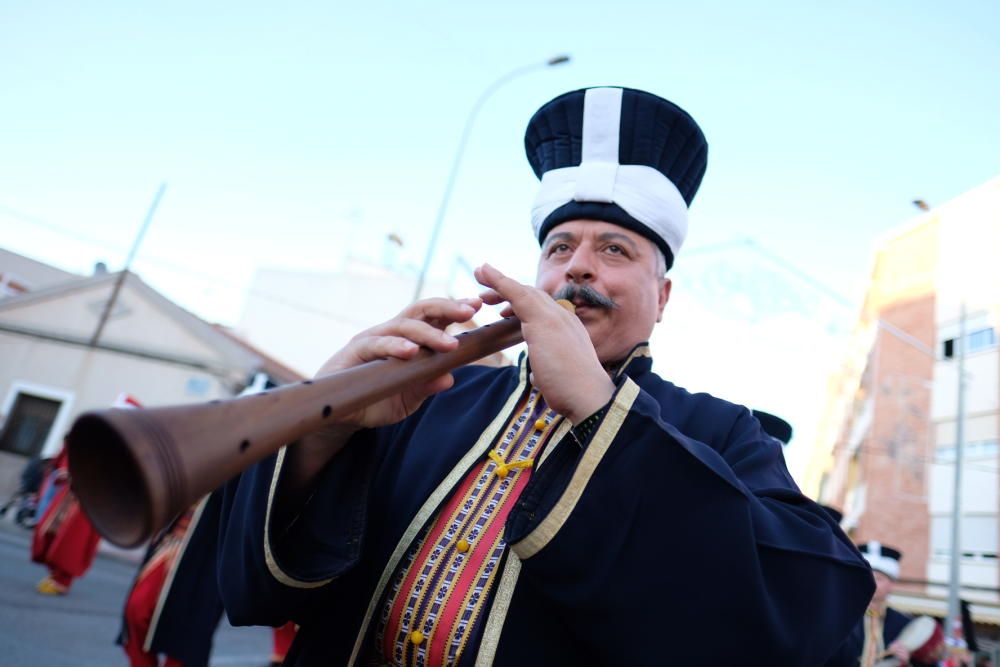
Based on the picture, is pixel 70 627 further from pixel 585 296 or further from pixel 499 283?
Result: pixel 499 283

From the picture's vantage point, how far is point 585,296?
6.16ft

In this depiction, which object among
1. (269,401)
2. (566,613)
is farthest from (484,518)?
(269,401)

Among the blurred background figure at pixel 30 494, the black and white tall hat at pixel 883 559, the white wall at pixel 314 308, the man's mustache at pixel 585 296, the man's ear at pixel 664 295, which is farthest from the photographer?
the white wall at pixel 314 308

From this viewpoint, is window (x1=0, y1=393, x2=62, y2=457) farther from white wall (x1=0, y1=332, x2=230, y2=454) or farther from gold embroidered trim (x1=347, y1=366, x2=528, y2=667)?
gold embroidered trim (x1=347, y1=366, x2=528, y2=667)

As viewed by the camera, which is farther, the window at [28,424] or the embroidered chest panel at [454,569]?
the window at [28,424]

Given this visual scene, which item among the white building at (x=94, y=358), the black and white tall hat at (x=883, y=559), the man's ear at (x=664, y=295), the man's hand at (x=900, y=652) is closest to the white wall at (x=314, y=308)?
the white building at (x=94, y=358)

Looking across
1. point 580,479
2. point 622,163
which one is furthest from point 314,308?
point 580,479

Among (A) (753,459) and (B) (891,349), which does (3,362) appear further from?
(B) (891,349)

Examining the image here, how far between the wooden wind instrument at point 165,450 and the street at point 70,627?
5.15 metres

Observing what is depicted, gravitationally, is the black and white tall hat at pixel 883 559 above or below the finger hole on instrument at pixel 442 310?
above

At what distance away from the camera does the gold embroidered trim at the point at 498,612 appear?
1358mm

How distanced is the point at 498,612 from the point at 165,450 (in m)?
0.76

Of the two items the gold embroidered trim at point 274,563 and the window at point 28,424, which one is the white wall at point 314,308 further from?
the gold embroidered trim at point 274,563

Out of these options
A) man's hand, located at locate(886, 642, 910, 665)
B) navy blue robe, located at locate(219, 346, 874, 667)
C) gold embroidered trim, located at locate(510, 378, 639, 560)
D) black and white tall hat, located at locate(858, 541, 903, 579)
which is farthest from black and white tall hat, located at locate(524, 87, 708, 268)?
black and white tall hat, located at locate(858, 541, 903, 579)
